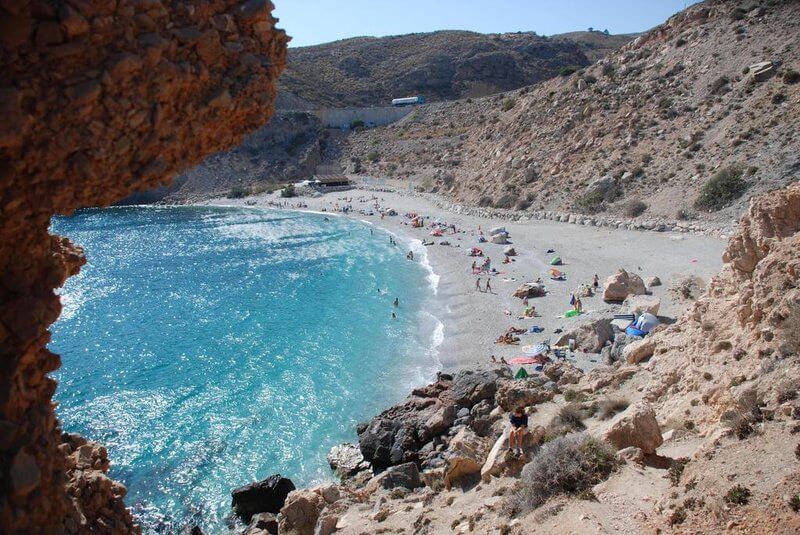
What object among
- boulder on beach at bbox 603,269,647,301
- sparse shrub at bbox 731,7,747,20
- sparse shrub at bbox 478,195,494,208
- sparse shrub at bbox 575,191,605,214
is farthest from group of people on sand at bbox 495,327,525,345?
sparse shrub at bbox 731,7,747,20

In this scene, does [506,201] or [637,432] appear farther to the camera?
[506,201]

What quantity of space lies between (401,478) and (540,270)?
79.8ft

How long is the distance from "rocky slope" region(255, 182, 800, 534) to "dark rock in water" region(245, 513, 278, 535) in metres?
0.05

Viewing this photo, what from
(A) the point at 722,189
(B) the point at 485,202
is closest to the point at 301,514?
(A) the point at 722,189

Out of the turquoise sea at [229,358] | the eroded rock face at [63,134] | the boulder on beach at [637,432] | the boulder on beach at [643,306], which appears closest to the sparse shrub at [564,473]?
the boulder on beach at [637,432]

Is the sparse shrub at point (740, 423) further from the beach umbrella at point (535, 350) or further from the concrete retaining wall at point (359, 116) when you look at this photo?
the concrete retaining wall at point (359, 116)

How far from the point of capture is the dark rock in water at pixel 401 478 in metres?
13.5

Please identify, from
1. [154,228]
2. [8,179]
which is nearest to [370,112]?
[154,228]

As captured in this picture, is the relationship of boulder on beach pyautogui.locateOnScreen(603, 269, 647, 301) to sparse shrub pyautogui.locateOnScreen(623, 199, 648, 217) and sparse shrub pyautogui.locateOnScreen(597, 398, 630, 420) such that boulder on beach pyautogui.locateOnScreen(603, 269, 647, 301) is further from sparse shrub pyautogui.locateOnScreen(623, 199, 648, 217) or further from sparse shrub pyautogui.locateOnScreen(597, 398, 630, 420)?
sparse shrub pyautogui.locateOnScreen(623, 199, 648, 217)

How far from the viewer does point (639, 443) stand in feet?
31.2

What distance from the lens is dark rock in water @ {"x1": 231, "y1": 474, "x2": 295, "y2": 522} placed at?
51.9ft

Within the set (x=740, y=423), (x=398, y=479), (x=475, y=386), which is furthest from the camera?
(x=475, y=386)

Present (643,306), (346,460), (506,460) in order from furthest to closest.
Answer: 1. (643,306)
2. (346,460)
3. (506,460)

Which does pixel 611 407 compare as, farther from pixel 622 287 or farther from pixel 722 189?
pixel 722 189
